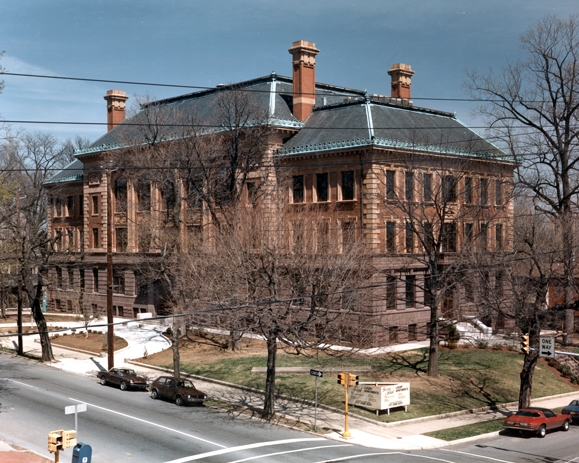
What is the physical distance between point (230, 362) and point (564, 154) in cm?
2473

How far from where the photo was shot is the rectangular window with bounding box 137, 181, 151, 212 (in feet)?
209

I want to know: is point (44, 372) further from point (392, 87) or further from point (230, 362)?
point (392, 87)

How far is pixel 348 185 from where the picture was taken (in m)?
51.6

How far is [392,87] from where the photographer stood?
64.4 m

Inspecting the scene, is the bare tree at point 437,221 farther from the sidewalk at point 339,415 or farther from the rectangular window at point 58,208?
the rectangular window at point 58,208

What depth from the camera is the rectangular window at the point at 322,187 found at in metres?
52.9

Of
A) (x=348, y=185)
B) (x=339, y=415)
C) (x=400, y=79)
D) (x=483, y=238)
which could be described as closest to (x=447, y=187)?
(x=483, y=238)

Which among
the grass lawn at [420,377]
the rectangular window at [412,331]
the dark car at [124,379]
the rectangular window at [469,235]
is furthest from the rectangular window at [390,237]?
the dark car at [124,379]

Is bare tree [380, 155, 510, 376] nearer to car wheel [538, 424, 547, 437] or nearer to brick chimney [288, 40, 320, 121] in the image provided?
car wheel [538, 424, 547, 437]

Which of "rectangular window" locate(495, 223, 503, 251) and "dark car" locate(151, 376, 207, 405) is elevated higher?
"rectangular window" locate(495, 223, 503, 251)

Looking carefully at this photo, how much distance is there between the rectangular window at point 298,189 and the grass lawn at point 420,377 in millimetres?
12559

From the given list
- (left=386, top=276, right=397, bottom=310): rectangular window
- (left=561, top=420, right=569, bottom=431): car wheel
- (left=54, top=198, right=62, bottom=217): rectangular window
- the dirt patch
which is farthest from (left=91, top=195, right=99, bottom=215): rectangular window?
(left=561, top=420, right=569, bottom=431): car wheel

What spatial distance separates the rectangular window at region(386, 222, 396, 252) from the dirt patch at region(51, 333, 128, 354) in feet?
65.3

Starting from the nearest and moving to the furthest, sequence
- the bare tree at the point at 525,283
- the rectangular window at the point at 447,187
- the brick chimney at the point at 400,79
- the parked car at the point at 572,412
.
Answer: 1. the parked car at the point at 572,412
2. the bare tree at the point at 525,283
3. the rectangular window at the point at 447,187
4. the brick chimney at the point at 400,79
